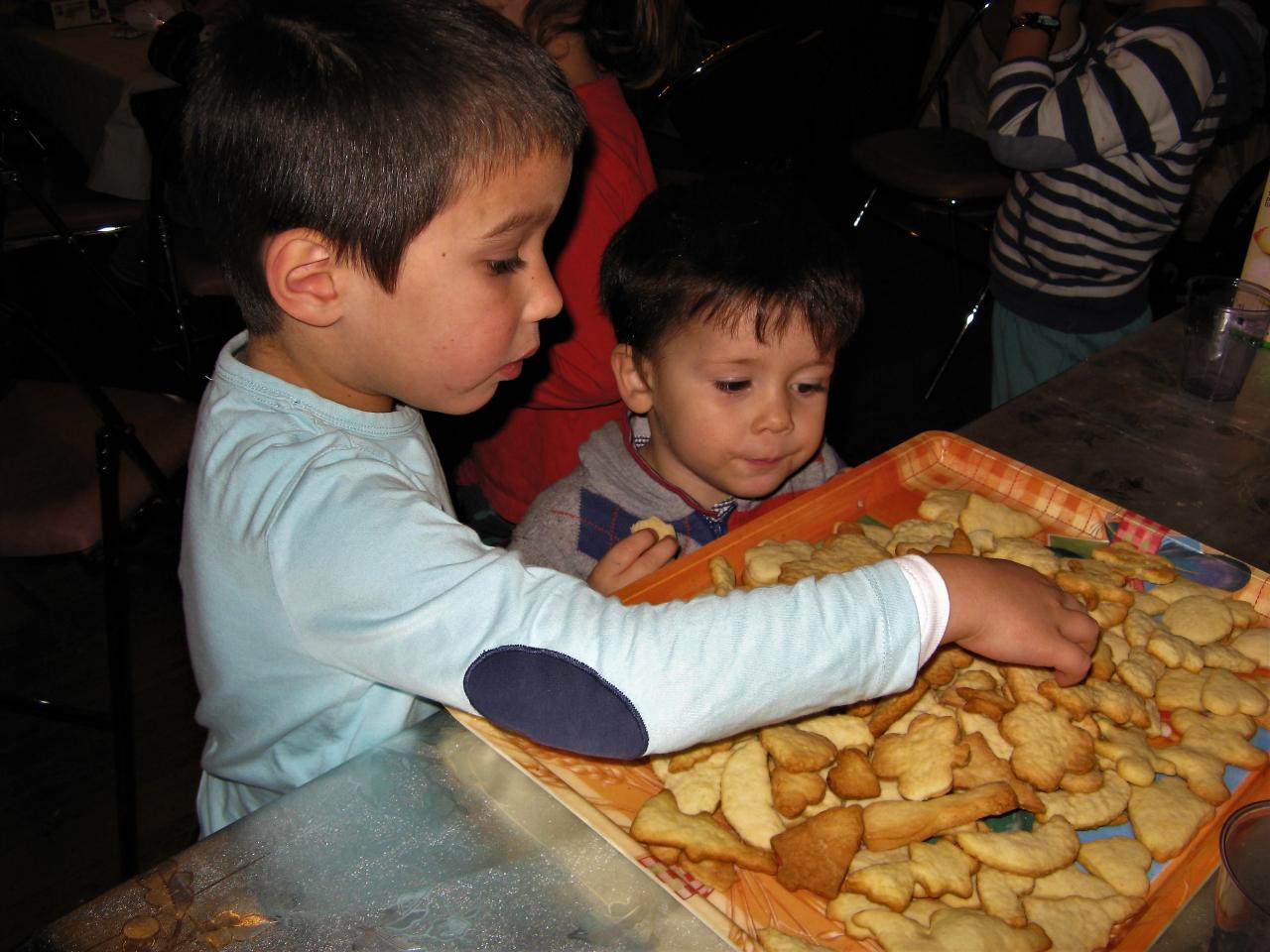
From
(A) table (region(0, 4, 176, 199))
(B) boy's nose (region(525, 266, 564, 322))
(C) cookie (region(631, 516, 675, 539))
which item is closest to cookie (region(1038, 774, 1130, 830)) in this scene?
(C) cookie (region(631, 516, 675, 539))

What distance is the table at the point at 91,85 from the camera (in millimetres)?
3412

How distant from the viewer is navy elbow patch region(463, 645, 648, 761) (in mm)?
748

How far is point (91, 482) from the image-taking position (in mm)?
1855

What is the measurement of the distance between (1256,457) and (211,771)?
4.72 ft

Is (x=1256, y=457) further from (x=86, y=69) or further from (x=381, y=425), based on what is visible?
(x=86, y=69)

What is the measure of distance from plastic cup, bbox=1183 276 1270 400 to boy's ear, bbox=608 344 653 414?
867 mm

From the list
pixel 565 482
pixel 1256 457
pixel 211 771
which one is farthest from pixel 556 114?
pixel 1256 457

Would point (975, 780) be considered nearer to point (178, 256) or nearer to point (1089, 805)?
point (1089, 805)

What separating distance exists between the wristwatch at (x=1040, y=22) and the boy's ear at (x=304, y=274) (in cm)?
197

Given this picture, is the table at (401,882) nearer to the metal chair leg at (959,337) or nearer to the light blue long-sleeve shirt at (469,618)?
the light blue long-sleeve shirt at (469,618)

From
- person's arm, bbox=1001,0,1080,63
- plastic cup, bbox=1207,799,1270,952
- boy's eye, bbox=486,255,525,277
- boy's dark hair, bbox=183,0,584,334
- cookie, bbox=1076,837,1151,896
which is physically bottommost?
cookie, bbox=1076,837,1151,896

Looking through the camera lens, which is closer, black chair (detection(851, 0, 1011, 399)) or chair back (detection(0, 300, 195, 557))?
chair back (detection(0, 300, 195, 557))

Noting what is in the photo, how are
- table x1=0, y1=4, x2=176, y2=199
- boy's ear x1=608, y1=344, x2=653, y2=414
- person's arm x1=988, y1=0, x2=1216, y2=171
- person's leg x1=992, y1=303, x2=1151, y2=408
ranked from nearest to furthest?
boy's ear x1=608, y1=344, x2=653, y2=414 → person's arm x1=988, y1=0, x2=1216, y2=171 → person's leg x1=992, y1=303, x2=1151, y2=408 → table x1=0, y1=4, x2=176, y2=199

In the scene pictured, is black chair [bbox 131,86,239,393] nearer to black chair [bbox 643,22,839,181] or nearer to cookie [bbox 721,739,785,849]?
black chair [bbox 643,22,839,181]
